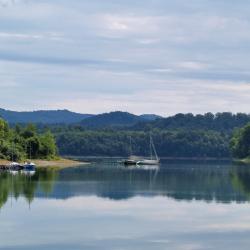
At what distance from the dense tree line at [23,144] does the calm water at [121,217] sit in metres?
55.6

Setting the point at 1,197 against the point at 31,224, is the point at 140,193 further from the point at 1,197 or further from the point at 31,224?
the point at 31,224

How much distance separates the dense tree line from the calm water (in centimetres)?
5565

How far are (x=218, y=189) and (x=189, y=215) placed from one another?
31.2 metres

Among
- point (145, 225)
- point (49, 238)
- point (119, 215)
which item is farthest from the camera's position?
point (119, 215)

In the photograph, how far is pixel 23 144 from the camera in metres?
155

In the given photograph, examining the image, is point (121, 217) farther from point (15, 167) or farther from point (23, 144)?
point (23, 144)

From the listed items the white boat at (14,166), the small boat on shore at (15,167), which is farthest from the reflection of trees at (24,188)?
the white boat at (14,166)

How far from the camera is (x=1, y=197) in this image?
223ft

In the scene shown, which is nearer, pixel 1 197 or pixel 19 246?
pixel 19 246

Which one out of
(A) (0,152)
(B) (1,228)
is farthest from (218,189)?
(A) (0,152)

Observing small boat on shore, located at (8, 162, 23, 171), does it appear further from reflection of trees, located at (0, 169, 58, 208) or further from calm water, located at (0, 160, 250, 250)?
calm water, located at (0, 160, 250, 250)

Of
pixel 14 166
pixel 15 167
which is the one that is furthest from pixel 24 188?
pixel 14 166

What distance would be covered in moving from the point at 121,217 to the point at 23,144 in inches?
4009

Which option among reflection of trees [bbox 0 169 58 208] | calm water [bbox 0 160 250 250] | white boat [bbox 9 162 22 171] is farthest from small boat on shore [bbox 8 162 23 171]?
calm water [bbox 0 160 250 250]
